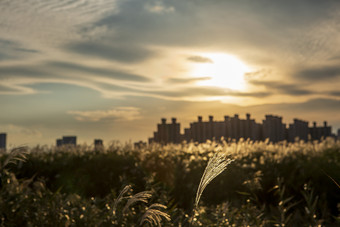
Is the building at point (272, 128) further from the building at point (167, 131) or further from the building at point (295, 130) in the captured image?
the building at point (167, 131)

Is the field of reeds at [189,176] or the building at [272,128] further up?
the building at [272,128]

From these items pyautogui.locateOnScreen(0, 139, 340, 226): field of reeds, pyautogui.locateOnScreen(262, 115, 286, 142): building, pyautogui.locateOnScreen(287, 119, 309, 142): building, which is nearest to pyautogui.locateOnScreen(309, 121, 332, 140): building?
pyautogui.locateOnScreen(287, 119, 309, 142): building

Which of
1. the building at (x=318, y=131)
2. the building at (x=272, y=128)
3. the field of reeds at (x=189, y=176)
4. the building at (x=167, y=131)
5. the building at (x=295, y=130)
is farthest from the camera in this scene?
the building at (x=318, y=131)

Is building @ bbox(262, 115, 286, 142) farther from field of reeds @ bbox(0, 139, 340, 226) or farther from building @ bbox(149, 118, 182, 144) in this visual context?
field of reeds @ bbox(0, 139, 340, 226)

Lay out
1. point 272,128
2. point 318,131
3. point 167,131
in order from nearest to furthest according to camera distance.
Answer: point 167,131 < point 272,128 < point 318,131

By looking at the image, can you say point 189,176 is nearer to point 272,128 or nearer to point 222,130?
point 222,130

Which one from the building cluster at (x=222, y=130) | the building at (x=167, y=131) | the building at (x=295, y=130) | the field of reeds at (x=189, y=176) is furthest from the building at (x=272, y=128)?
the field of reeds at (x=189, y=176)

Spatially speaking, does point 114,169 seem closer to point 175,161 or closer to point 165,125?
point 175,161

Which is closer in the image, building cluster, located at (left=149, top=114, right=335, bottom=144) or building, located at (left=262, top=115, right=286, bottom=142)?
building cluster, located at (left=149, top=114, right=335, bottom=144)

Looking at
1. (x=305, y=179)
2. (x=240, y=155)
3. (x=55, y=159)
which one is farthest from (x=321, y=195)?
(x=55, y=159)

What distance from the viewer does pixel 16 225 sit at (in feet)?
14.8

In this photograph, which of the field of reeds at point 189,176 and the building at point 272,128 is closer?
the field of reeds at point 189,176

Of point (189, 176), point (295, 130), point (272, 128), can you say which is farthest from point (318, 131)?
point (189, 176)

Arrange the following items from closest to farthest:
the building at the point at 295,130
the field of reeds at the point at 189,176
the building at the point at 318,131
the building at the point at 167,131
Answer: the field of reeds at the point at 189,176, the building at the point at 167,131, the building at the point at 295,130, the building at the point at 318,131
